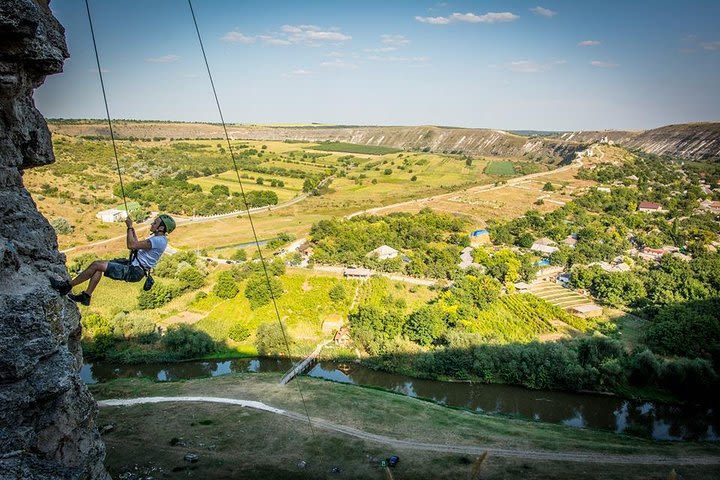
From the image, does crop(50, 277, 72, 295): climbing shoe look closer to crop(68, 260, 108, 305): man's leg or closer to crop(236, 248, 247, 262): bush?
crop(68, 260, 108, 305): man's leg

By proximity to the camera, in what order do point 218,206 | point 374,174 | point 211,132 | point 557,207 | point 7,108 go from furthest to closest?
point 211,132, point 374,174, point 557,207, point 218,206, point 7,108

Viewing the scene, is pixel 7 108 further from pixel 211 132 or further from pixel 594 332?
pixel 211 132

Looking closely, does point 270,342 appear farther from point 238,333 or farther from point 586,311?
point 586,311

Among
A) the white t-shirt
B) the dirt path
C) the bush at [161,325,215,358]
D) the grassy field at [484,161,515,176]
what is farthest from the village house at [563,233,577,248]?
the white t-shirt

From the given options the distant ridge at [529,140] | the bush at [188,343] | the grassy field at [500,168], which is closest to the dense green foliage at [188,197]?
the bush at [188,343]

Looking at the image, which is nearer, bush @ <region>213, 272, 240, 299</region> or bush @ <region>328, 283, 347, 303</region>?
bush @ <region>328, 283, 347, 303</region>

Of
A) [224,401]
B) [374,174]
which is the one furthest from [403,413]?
[374,174]
